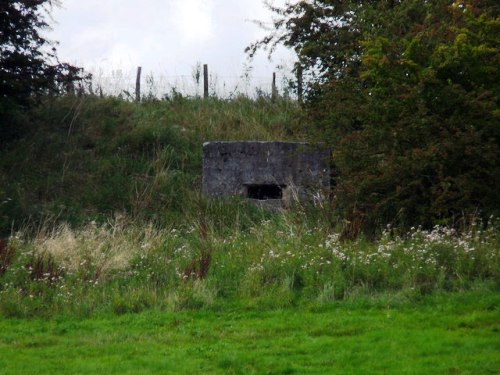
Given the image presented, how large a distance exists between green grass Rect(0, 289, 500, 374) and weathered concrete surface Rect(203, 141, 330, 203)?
8296 mm

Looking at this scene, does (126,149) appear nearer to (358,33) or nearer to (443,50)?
(358,33)

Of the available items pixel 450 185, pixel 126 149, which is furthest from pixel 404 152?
pixel 126 149

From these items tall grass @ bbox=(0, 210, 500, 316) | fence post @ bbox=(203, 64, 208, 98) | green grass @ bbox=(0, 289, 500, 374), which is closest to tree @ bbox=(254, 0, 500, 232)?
tall grass @ bbox=(0, 210, 500, 316)

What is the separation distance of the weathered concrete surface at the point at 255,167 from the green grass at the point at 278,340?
8.30 metres

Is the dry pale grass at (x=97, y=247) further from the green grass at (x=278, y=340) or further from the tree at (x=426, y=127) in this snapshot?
the tree at (x=426, y=127)

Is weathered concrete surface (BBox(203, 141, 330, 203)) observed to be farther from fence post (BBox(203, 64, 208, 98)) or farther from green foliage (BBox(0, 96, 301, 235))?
fence post (BBox(203, 64, 208, 98))

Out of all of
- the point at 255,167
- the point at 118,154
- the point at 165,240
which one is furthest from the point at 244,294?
the point at 118,154

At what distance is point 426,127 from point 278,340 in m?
5.85

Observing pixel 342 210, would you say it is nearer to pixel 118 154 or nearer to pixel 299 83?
pixel 299 83

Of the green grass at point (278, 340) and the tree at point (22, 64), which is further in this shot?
the tree at point (22, 64)

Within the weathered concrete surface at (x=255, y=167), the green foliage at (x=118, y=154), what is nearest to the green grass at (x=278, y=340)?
the green foliage at (x=118, y=154)

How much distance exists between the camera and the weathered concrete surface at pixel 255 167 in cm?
1922

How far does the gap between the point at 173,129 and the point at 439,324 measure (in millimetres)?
14825

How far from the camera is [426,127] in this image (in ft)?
45.9
